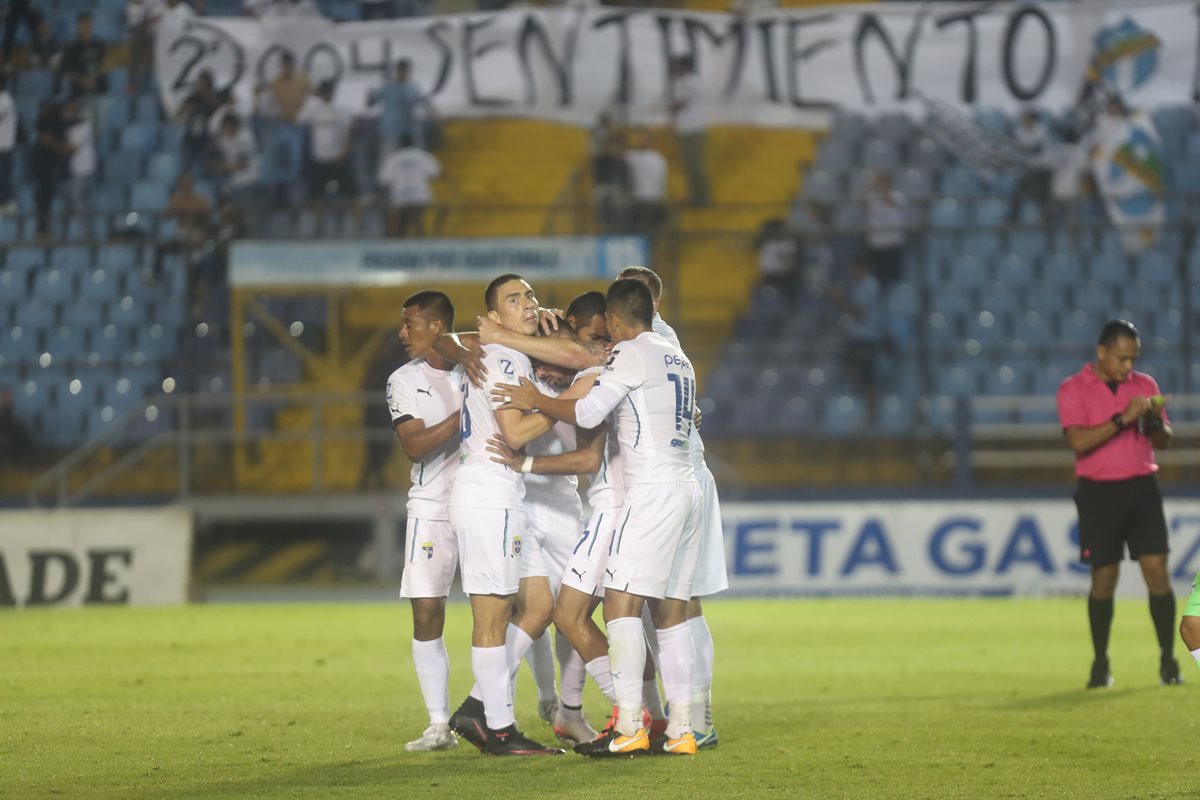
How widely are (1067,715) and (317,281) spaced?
506 inches

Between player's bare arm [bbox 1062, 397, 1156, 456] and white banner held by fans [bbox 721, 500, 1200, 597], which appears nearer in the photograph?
player's bare arm [bbox 1062, 397, 1156, 456]

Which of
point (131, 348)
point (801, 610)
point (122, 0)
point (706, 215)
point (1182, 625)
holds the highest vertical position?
point (122, 0)

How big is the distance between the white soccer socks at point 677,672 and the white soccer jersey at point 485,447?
2.95ft

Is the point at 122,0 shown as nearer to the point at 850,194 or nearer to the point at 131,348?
the point at 131,348

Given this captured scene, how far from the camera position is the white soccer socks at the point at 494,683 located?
7.70m

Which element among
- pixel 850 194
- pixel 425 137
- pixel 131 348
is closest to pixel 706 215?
pixel 850 194

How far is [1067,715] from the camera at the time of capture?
9227mm

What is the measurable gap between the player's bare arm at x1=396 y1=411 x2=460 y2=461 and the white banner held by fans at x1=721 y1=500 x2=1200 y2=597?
32.8ft

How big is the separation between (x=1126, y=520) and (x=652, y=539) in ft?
13.0

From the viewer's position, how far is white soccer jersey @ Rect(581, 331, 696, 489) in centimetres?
771

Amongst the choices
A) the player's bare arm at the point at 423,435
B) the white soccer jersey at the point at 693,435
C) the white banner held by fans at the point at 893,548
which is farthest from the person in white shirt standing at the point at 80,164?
the white soccer jersey at the point at 693,435

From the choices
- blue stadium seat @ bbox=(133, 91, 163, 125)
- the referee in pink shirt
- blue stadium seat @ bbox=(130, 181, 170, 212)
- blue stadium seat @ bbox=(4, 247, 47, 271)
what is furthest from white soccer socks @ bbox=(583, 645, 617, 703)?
blue stadium seat @ bbox=(133, 91, 163, 125)

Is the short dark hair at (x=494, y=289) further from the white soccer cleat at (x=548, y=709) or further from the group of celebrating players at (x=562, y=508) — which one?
the white soccer cleat at (x=548, y=709)

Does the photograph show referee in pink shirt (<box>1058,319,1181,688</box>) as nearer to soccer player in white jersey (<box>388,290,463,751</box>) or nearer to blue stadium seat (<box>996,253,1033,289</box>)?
soccer player in white jersey (<box>388,290,463,751</box>)
